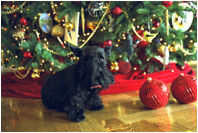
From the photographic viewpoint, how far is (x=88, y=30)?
208 centimetres

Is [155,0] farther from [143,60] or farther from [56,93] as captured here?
[56,93]

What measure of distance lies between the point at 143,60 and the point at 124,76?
42 centimetres

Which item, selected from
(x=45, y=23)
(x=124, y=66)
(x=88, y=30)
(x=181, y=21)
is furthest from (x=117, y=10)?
(x=181, y=21)

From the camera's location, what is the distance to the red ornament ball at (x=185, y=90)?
120 centimetres

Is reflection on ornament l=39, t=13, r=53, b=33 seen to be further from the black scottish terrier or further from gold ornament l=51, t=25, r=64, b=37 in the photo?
the black scottish terrier

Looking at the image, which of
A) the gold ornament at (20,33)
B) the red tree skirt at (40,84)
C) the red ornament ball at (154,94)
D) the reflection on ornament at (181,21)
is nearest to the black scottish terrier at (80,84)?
the red ornament ball at (154,94)

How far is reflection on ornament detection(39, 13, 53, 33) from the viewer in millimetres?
1791

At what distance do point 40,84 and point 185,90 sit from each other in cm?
153

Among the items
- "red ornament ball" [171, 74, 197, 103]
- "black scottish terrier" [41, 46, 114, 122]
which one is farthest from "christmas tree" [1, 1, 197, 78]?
"red ornament ball" [171, 74, 197, 103]

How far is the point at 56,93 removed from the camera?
1.18 meters

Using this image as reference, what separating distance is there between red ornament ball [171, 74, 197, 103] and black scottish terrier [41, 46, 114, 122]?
0.58 meters

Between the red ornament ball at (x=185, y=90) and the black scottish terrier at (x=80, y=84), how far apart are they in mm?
581

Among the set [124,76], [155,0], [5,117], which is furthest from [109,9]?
[5,117]

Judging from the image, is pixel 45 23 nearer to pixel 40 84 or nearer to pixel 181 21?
pixel 40 84
